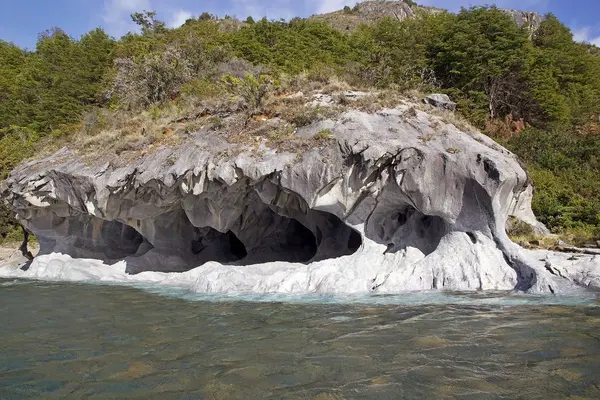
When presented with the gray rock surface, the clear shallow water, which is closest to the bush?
the gray rock surface

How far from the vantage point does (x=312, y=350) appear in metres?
6.11

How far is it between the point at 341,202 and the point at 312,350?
24.7ft

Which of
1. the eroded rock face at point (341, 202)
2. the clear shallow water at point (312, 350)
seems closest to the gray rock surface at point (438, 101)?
the eroded rock face at point (341, 202)

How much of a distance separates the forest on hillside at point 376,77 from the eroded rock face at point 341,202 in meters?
4.51

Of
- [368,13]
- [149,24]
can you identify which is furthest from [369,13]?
[149,24]

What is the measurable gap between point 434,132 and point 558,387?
9.80 metres

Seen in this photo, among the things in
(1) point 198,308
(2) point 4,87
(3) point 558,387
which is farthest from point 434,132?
(2) point 4,87

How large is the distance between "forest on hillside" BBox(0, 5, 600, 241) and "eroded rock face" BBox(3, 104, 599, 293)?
178 inches

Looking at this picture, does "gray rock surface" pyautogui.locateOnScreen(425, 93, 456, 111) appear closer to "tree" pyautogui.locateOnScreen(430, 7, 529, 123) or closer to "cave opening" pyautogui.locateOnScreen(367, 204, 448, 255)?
"cave opening" pyautogui.locateOnScreen(367, 204, 448, 255)

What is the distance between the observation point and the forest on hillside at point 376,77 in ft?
69.2

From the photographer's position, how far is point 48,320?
873cm

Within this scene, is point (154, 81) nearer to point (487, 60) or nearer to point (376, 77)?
point (376, 77)

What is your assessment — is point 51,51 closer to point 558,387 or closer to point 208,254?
point 208,254

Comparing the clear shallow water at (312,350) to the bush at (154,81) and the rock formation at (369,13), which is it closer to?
the bush at (154,81)
